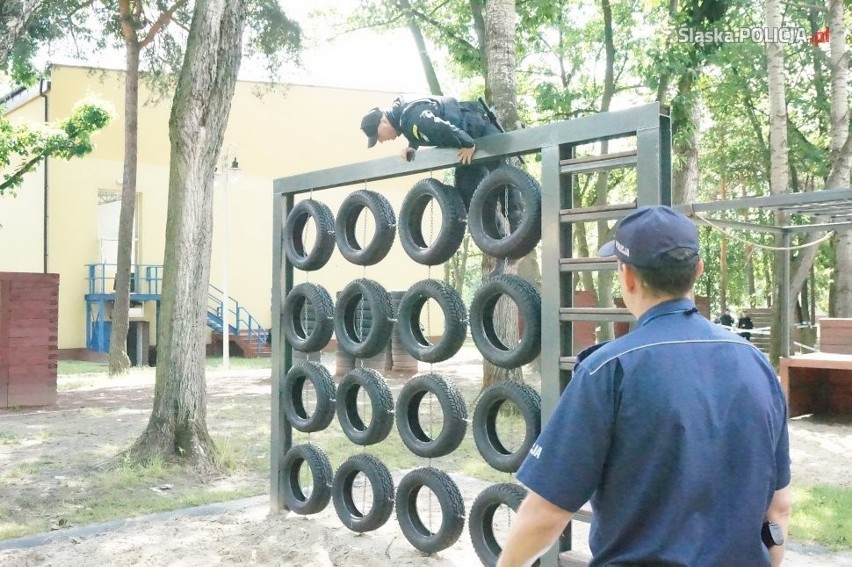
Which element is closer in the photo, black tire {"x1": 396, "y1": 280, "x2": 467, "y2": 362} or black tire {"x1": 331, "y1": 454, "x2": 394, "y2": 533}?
black tire {"x1": 396, "y1": 280, "x2": 467, "y2": 362}

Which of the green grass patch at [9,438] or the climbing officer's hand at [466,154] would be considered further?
the green grass patch at [9,438]

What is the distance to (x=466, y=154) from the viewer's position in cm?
463

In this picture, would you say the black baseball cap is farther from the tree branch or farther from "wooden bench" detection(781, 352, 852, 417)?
the tree branch

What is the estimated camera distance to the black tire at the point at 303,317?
5.64 meters

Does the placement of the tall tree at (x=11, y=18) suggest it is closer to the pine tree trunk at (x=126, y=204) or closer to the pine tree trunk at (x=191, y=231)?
the pine tree trunk at (x=191, y=231)

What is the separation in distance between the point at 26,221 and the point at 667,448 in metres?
25.2

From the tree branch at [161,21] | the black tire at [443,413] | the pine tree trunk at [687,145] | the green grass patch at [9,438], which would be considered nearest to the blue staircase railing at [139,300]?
the tree branch at [161,21]

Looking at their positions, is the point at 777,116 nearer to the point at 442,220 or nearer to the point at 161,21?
the point at 442,220

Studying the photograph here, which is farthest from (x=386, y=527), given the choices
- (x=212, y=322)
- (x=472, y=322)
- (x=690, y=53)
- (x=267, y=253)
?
(x=267, y=253)

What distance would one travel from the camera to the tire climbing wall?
13.3 ft

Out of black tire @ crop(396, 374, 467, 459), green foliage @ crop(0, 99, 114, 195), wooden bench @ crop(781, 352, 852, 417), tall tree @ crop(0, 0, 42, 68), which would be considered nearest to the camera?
black tire @ crop(396, 374, 467, 459)

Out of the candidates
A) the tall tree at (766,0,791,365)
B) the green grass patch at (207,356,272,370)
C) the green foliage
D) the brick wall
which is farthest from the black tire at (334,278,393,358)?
the green grass patch at (207,356,272,370)

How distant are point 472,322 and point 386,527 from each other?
199 centimetres

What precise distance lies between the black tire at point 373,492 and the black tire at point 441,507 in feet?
0.43
